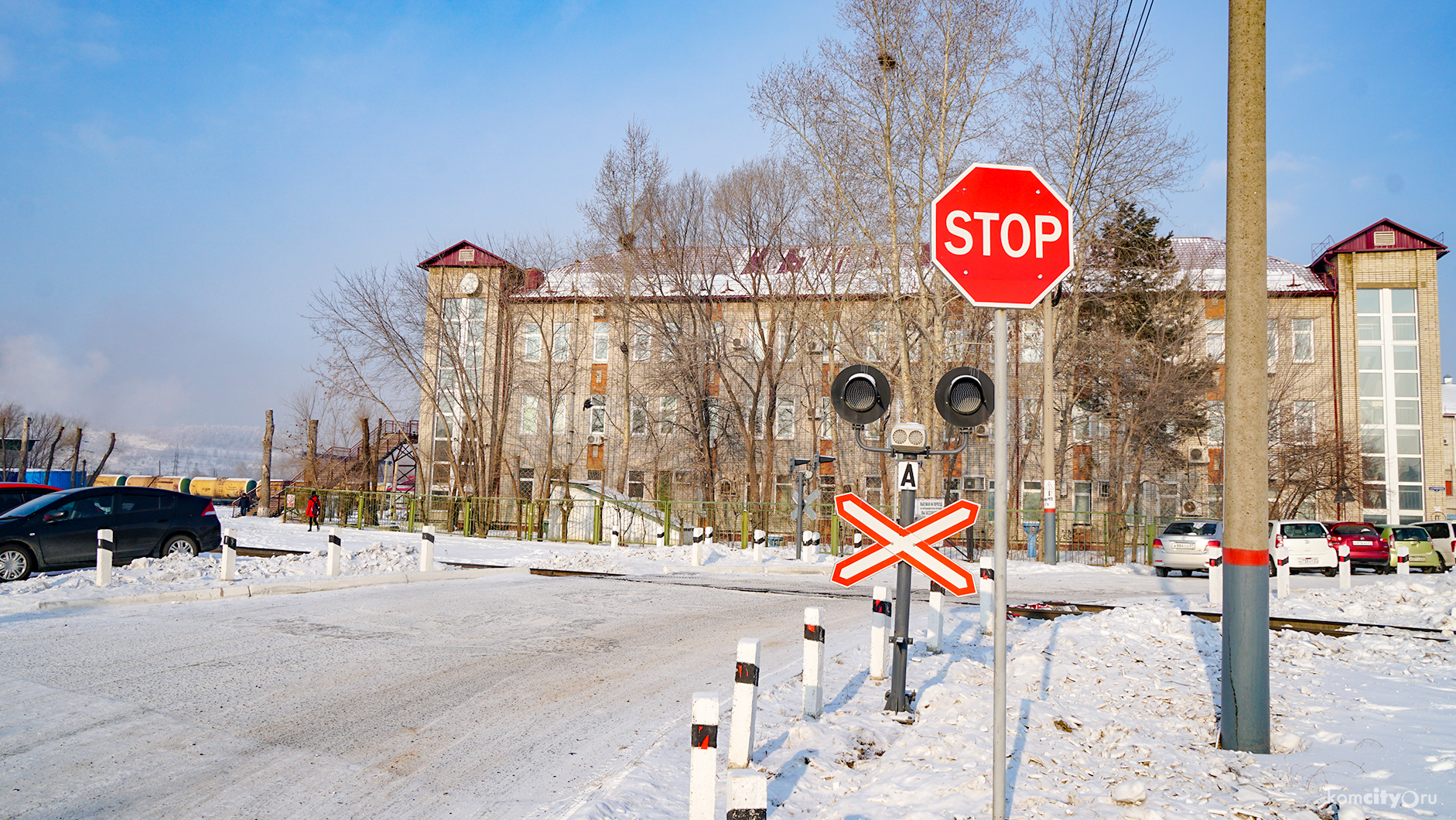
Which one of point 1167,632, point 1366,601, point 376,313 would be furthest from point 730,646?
point 376,313

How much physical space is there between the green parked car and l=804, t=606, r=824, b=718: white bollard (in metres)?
26.3

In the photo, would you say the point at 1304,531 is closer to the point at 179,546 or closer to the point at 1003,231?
the point at 1003,231

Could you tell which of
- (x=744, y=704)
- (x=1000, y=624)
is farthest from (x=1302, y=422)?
(x=1000, y=624)

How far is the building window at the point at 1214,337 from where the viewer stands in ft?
135

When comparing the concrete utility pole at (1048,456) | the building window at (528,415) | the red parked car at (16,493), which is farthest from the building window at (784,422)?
the red parked car at (16,493)

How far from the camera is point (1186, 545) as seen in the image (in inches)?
869

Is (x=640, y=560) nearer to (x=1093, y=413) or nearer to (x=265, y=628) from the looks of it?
(x=265, y=628)

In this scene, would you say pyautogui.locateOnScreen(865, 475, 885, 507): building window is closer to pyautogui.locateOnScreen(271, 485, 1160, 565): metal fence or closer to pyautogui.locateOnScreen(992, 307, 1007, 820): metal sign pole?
pyautogui.locateOnScreen(271, 485, 1160, 565): metal fence

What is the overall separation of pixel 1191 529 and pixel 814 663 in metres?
19.2

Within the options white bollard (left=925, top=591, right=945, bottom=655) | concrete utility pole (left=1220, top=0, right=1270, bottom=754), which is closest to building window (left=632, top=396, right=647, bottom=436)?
white bollard (left=925, top=591, right=945, bottom=655)

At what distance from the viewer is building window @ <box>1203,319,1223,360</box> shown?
41031mm

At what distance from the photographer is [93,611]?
11523 millimetres

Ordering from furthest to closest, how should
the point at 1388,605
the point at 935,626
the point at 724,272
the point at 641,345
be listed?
the point at 641,345
the point at 724,272
the point at 1388,605
the point at 935,626

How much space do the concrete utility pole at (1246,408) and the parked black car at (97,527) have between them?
16675mm
